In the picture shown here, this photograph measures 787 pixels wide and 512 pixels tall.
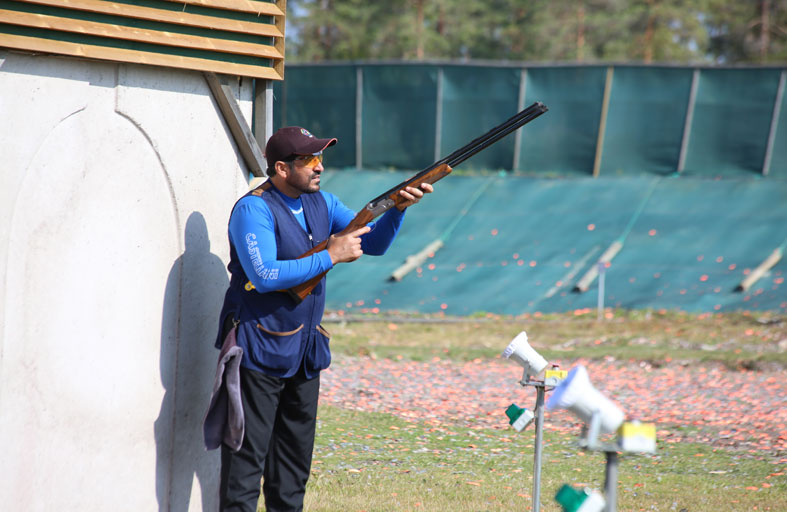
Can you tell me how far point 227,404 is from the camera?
4.00 m

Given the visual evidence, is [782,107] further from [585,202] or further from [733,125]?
[585,202]

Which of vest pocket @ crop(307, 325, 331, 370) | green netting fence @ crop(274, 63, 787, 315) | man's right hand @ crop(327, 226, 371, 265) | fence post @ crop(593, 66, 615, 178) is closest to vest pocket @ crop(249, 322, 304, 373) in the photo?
vest pocket @ crop(307, 325, 331, 370)

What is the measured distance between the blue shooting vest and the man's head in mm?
158

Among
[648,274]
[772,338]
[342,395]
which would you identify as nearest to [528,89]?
[648,274]

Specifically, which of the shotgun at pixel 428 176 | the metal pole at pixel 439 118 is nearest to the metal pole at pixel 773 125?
the metal pole at pixel 439 118

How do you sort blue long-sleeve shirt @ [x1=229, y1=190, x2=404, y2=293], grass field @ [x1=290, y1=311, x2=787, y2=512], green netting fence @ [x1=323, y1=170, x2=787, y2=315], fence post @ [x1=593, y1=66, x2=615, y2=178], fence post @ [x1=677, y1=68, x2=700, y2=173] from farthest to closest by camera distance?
fence post @ [x1=593, y1=66, x2=615, y2=178], fence post @ [x1=677, y1=68, x2=700, y2=173], green netting fence @ [x1=323, y1=170, x2=787, y2=315], grass field @ [x1=290, y1=311, x2=787, y2=512], blue long-sleeve shirt @ [x1=229, y1=190, x2=404, y2=293]

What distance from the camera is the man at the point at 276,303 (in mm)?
3912

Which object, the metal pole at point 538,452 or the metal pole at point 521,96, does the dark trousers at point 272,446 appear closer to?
the metal pole at point 538,452

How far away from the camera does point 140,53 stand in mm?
4035

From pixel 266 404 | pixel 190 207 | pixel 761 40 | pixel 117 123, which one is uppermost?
pixel 761 40

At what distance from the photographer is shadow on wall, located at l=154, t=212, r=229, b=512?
432 cm

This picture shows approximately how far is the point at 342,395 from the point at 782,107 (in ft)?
42.1

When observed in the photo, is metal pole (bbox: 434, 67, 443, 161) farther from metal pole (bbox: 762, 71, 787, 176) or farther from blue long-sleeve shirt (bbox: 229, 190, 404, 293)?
blue long-sleeve shirt (bbox: 229, 190, 404, 293)

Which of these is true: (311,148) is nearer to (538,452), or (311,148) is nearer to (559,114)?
(538,452)
